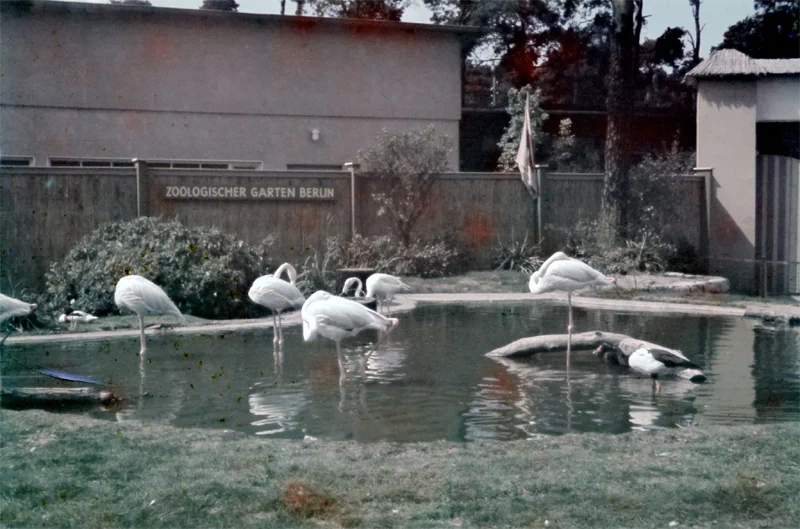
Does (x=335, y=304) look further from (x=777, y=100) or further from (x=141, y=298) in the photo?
(x=777, y=100)

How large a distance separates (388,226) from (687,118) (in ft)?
39.7

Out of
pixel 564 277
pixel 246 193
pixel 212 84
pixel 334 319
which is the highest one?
pixel 212 84

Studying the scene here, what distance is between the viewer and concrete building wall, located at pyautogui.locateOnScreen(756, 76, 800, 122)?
856 inches

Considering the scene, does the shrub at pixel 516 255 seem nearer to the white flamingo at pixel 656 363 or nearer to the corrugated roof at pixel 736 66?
the corrugated roof at pixel 736 66

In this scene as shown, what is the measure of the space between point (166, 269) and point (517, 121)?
15423 mm

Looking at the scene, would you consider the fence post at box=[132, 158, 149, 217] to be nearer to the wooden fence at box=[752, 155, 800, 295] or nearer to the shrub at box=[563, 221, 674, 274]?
the shrub at box=[563, 221, 674, 274]

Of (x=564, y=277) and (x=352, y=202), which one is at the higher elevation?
(x=352, y=202)

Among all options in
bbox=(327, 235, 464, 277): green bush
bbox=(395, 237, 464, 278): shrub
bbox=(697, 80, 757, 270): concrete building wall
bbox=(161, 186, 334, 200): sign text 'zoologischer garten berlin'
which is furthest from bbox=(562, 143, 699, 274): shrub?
bbox=(161, 186, 334, 200): sign text 'zoologischer garten berlin'

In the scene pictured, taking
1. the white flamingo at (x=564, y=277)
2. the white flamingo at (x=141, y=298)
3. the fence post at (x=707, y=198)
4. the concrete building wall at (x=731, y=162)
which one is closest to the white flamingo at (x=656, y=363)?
the white flamingo at (x=564, y=277)

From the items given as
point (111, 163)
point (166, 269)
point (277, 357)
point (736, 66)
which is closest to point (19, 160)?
point (111, 163)

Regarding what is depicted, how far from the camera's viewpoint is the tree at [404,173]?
20219 millimetres

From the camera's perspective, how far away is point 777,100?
21969 mm

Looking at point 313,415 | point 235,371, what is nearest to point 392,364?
point 235,371

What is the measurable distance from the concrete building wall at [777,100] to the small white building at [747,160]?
0.01 metres
